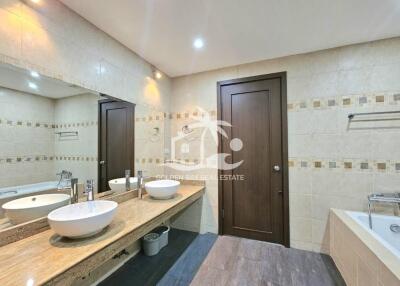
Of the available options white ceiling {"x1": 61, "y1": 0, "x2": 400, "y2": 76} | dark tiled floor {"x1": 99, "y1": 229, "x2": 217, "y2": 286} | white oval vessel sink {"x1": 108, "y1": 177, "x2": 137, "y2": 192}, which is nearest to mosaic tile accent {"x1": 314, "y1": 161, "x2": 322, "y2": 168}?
white ceiling {"x1": 61, "y1": 0, "x2": 400, "y2": 76}

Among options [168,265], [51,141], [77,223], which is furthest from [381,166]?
[51,141]

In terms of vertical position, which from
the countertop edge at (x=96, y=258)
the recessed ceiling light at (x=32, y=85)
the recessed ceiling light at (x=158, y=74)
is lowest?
the countertop edge at (x=96, y=258)

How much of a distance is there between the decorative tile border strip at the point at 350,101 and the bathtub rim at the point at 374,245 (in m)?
1.18

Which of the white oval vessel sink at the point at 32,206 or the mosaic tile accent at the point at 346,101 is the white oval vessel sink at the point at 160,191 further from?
the mosaic tile accent at the point at 346,101

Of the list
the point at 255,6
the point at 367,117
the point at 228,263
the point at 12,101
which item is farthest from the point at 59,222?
the point at 367,117

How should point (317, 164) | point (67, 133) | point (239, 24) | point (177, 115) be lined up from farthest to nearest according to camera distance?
A: point (177, 115) < point (317, 164) < point (239, 24) < point (67, 133)

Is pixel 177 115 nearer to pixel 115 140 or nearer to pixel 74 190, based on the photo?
pixel 115 140

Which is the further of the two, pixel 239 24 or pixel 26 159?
pixel 239 24

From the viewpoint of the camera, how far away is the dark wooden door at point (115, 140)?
1.94 m

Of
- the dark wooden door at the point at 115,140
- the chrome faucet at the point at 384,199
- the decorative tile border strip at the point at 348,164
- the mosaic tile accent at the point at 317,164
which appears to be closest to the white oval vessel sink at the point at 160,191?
the dark wooden door at the point at 115,140

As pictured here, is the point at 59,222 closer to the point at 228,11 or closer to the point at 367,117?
the point at 228,11

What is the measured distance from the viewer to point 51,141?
A: 1494 mm

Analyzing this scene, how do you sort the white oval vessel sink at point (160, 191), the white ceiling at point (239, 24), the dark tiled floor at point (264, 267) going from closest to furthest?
1. the white ceiling at point (239, 24)
2. the dark tiled floor at point (264, 267)
3. the white oval vessel sink at point (160, 191)

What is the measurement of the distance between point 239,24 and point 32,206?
2182 mm
